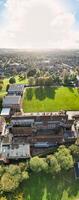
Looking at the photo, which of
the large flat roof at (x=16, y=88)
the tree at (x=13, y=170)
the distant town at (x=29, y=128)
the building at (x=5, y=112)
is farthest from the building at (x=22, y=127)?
the large flat roof at (x=16, y=88)

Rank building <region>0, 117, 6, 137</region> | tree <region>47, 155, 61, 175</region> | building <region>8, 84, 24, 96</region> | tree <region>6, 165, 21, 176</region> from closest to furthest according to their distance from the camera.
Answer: tree <region>6, 165, 21, 176</region> → tree <region>47, 155, 61, 175</region> → building <region>0, 117, 6, 137</region> → building <region>8, 84, 24, 96</region>

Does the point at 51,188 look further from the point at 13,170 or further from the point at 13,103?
the point at 13,103

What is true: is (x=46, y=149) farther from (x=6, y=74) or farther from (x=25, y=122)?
(x=6, y=74)

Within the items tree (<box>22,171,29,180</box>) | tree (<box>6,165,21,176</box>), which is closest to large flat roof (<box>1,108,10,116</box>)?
tree (<box>6,165,21,176</box>)

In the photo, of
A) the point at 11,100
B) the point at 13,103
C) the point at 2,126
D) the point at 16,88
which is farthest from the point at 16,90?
the point at 2,126

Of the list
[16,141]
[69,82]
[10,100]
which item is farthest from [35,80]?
[16,141]

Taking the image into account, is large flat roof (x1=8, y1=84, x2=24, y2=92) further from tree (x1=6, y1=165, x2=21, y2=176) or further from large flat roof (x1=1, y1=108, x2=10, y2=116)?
tree (x1=6, y1=165, x2=21, y2=176)

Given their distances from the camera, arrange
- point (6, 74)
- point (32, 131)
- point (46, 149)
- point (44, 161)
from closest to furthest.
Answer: point (44, 161)
point (46, 149)
point (32, 131)
point (6, 74)
